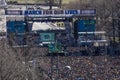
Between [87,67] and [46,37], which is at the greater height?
[87,67]

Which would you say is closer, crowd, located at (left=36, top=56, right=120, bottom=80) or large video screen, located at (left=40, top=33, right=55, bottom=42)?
crowd, located at (left=36, top=56, right=120, bottom=80)

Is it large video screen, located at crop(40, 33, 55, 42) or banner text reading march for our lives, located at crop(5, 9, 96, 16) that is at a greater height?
banner text reading march for our lives, located at crop(5, 9, 96, 16)

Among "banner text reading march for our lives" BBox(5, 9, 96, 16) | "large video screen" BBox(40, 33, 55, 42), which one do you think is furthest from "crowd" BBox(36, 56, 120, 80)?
"banner text reading march for our lives" BBox(5, 9, 96, 16)

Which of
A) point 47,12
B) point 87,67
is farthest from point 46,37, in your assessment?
point 87,67

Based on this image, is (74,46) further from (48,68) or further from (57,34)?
(48,68)

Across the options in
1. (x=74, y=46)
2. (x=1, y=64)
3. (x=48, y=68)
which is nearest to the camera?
(x=1, y=64)

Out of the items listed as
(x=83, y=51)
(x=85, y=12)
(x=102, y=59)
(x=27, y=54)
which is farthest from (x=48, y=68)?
(x=85, y=12)

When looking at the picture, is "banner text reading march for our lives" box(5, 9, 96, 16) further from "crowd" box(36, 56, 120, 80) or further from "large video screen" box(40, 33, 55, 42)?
"crowd" box(36, 56, 120, 80)

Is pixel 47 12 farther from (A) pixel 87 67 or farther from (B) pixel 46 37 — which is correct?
(A) pixel 87 67
